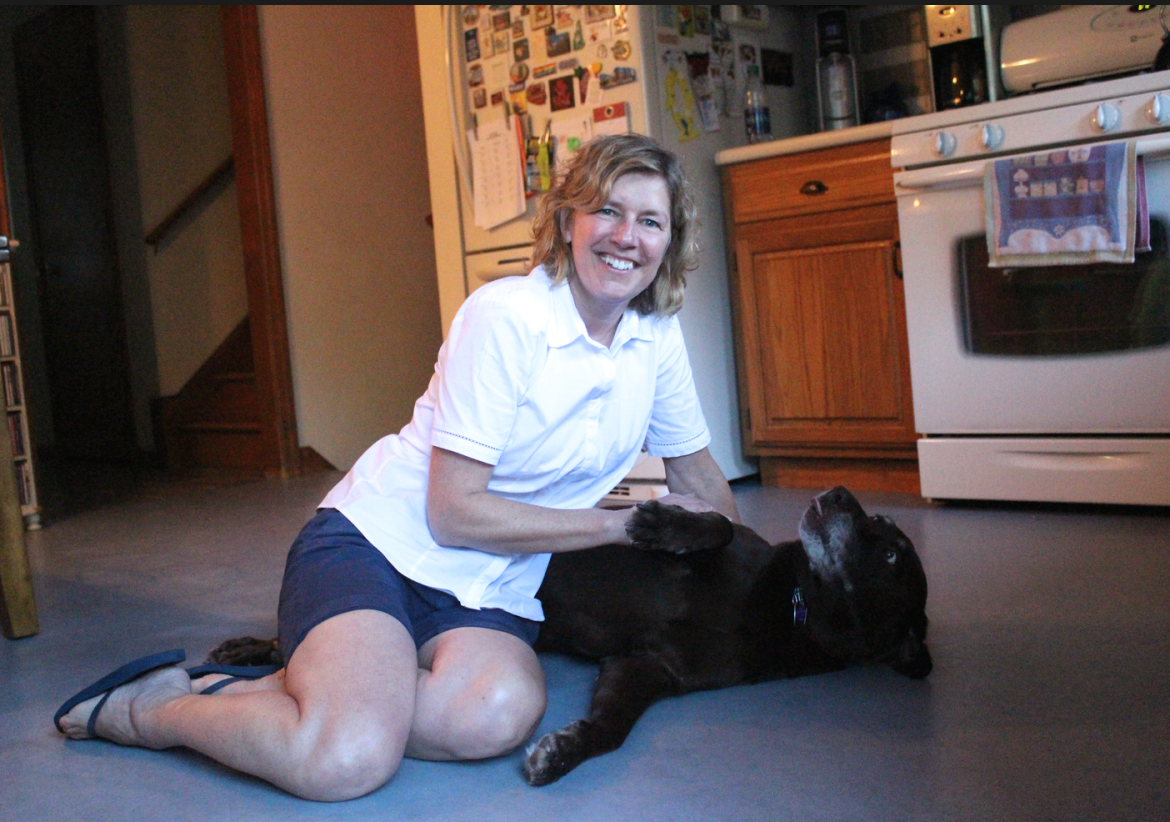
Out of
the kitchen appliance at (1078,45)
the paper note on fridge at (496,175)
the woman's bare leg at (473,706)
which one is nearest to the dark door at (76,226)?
the paper note on fridge at (496,175)

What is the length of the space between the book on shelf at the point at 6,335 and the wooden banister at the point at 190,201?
65.5 inches

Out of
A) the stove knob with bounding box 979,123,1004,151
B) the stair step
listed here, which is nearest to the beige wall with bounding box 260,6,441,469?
the stair step

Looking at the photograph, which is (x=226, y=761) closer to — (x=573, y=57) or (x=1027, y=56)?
(x=573, y=57)

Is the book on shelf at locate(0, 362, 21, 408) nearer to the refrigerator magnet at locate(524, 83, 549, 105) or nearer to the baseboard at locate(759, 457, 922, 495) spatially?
the refrigerator magnet at locate(524, 83, 549, 105)

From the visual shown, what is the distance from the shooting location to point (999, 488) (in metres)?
2.82

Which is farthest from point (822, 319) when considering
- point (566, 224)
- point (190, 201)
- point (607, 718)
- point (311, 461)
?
point (190, 201)

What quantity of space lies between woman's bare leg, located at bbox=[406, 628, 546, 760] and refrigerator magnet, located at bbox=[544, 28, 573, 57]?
2.39 metres

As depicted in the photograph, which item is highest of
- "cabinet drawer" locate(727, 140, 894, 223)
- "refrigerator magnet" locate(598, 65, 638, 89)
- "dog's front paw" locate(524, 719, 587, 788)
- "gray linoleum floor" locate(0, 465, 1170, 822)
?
"refrigerator magnet" locate(598, 65, 638, 89)

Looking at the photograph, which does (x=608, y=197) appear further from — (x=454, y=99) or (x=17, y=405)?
(x=17, y=405)

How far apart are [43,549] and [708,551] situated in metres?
2.54

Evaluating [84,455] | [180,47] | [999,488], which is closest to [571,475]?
[999,488]

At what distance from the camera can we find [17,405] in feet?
12.5

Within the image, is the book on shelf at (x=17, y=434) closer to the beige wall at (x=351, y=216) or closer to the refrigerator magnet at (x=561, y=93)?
the beige wall at (x=351, y=216)

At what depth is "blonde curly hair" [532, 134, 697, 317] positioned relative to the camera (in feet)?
5.19
